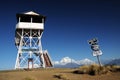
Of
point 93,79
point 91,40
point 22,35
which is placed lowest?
point 93,79

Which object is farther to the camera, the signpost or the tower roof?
the tower roof

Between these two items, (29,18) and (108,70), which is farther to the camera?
(29,18)

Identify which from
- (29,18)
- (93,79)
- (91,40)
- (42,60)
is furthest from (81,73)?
(29,18)

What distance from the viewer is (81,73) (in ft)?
66.8

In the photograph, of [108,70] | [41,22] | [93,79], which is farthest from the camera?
[41,22]

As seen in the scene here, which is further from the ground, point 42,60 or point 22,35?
point 22,35

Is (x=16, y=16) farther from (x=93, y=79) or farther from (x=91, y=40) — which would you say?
(x=93, y=79)

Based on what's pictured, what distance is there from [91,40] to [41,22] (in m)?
28.3

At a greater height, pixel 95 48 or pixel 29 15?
pixel 29 15

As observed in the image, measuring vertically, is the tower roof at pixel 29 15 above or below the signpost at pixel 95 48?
above

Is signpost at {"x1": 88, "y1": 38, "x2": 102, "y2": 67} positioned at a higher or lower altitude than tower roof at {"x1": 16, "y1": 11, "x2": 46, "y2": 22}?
lower

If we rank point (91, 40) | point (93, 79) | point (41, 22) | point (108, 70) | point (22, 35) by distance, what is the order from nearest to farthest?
point (93, 79), point (108, 70), point (91, 40), point (22, 35), point (41, 22)

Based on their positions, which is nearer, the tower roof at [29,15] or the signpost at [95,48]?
the signpost at [95,48]

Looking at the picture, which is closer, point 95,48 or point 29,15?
point 95,48
